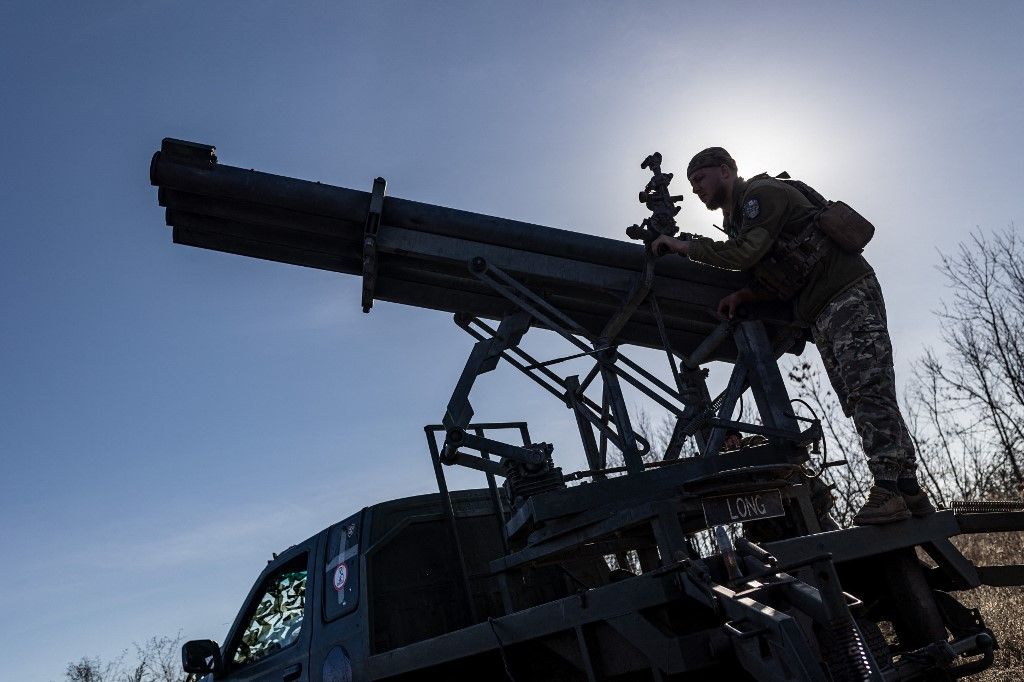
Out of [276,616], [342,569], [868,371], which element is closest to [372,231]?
[342,569]

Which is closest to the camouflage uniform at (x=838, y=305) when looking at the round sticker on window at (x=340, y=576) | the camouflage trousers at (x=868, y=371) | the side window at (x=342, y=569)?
the camouflage trousers at (x=868, y=371)

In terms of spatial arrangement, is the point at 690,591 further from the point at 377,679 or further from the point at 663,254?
the point at 663,254

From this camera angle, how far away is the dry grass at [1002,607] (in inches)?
236

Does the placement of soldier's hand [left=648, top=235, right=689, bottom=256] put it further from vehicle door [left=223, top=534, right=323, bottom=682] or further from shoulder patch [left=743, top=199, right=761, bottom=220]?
vehicle door [left=223, top=534, right=323, bottom=682]

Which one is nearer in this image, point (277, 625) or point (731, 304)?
point (277, 625)

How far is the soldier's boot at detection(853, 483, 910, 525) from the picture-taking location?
11.7 ft

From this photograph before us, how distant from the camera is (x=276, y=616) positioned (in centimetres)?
480

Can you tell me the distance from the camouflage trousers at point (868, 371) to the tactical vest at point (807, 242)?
24 cm

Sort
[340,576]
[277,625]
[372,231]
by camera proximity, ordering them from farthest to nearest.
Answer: [372,231] → [277,625] → [340,576]

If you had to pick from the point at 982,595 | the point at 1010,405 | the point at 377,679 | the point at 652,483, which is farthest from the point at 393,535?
the point at 1010,405

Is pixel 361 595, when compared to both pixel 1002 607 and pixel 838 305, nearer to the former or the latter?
pixel 838 305

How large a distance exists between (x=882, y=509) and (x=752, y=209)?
190 cm

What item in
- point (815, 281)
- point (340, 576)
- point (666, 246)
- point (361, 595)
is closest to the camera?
point (361, 595)

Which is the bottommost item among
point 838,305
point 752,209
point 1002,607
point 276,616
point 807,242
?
point 1002,607
